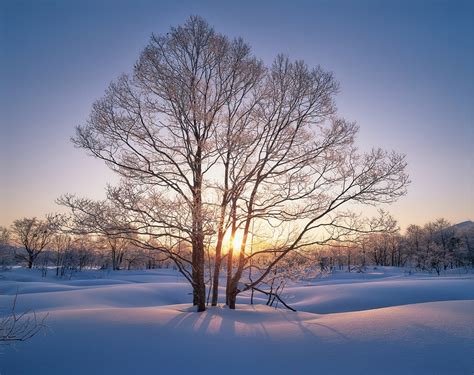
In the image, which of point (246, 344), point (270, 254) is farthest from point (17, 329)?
point (270, 254)

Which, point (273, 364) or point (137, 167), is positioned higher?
point (137, 167)

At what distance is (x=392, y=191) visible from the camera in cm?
845

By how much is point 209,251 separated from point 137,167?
337 centimetres

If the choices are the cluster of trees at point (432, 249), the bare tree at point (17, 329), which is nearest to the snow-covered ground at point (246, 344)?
the bare tree at point (17, 329)

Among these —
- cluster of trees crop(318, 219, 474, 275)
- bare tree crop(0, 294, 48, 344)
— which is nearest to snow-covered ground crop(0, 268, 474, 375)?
bare tree crop(0, 294, 48, 344)

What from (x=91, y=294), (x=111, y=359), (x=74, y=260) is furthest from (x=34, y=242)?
(x=111, y=359)

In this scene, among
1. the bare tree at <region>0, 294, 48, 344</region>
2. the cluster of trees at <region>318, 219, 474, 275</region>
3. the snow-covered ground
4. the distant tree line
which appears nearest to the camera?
the bare tree at <region>0, 294, 48, 344</region>

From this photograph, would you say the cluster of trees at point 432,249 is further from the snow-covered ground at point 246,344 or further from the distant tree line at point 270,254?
the snow-covered ground at point 246,344

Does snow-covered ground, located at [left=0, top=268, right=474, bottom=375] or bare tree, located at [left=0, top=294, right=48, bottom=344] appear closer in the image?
bare tree, located at [left=0, top=294, right=48, bottom=344]

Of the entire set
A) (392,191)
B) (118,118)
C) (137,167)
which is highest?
(118,118)

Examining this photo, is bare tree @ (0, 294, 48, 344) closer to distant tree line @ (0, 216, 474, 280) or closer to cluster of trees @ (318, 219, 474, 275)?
distant tree line @ (0, 216, 474, 280)

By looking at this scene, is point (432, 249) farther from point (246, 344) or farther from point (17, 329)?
point (17, 329)

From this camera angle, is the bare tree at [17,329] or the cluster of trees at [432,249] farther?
the cluster of trees at [432,249]

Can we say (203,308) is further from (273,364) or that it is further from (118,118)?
(118,118)
